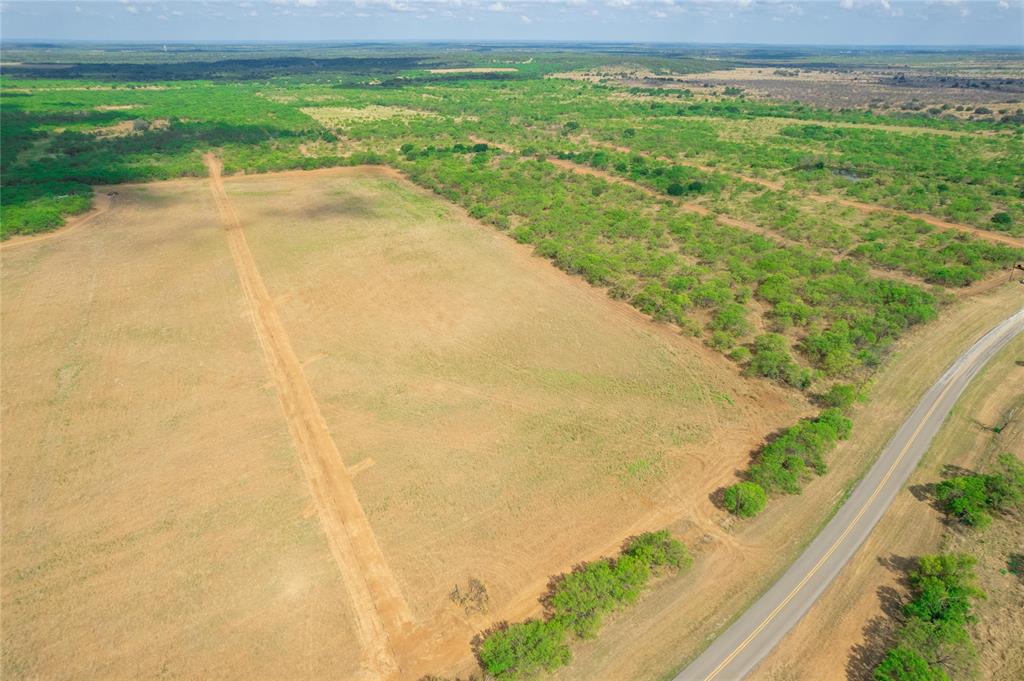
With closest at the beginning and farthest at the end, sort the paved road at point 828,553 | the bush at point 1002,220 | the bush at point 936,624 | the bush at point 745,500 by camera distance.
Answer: the bush at point 936,624, the paved road at point 828,553, the bush at point 745,500, the bush at point 1002,220

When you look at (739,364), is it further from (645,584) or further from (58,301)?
(58,301)

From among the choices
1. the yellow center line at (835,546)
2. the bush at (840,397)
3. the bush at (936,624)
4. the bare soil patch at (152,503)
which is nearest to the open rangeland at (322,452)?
the bare soil patch at (152,503)

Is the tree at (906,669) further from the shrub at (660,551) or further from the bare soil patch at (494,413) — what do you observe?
the bare soil patch at (494,413)

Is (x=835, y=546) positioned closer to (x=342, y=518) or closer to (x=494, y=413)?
(x=494, y=413)

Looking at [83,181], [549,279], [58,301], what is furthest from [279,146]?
[549,279]

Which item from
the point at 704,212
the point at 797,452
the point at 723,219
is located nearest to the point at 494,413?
the point at 797,452
